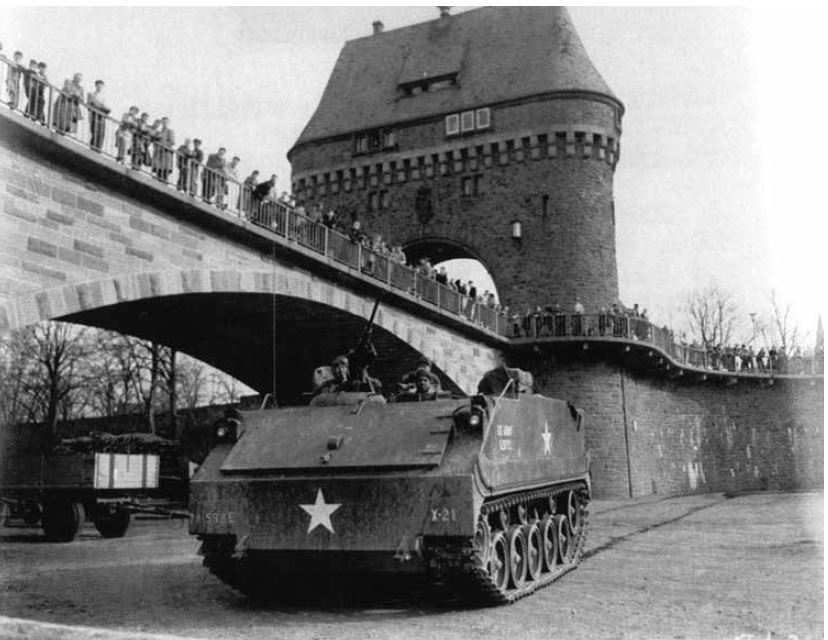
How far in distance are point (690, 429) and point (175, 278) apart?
90.4 feet

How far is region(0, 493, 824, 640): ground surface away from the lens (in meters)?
7.86

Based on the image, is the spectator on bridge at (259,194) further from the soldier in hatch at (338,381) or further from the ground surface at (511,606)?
the soldier in hatch at (338,381)

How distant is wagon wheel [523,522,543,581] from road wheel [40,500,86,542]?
10993mm

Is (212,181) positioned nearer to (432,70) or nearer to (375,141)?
(375,141)

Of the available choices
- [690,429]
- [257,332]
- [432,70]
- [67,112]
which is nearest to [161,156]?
[67,112]

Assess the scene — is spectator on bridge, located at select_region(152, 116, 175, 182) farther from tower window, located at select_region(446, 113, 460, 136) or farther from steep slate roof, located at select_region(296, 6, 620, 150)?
steep slate roof, located at select_region(296, 6, 620, 150)

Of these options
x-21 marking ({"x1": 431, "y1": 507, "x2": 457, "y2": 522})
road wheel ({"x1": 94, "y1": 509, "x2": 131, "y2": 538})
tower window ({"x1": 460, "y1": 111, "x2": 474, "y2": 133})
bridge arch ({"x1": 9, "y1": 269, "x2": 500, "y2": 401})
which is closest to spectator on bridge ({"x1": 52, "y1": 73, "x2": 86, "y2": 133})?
bridge arch ({"x1": 9, "y1": 269, "x2": 500, "y2": 401})

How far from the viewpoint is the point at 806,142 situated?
26.4 feet

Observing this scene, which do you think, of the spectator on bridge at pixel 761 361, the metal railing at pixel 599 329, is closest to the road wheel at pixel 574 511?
the metal railing at pixel 599 329

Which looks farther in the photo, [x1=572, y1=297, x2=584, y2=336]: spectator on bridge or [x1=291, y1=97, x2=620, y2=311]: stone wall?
[x1=291, y1=97, x2=620, y2=311]: stone wall

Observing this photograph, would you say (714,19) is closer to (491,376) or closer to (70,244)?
(491,376)

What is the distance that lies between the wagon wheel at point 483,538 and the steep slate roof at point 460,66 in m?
26.6

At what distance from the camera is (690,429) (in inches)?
1501

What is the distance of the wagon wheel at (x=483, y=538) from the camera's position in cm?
881
